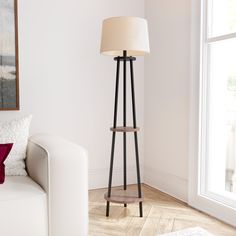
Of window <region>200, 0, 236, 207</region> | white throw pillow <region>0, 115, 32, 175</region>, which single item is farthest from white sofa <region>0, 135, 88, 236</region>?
window <region>200, 0, 236, 207</region>

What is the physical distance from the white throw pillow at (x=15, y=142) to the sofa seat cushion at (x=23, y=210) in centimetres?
24

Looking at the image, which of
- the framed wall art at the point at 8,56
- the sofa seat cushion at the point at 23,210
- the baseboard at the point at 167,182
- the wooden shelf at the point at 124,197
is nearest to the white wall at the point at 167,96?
the baseboard at the point at 167,182

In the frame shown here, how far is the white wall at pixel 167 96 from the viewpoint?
289cm

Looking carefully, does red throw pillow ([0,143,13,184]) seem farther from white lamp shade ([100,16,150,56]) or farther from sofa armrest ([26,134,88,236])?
white lamp shade ([100,16,150,56])

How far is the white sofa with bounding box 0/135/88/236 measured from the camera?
5.88ft

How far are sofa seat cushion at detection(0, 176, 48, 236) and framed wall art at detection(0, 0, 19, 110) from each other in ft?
3.67

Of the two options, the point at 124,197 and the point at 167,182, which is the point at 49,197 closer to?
the point at 124,197

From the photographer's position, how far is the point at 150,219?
2504 millimetres

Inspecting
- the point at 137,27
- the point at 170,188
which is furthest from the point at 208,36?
the point at 170,188

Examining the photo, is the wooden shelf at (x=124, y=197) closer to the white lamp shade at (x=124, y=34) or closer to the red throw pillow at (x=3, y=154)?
the red throw pillow at (x=3, y=154)

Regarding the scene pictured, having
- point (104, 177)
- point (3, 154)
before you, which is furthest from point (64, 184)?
point (104, 177)

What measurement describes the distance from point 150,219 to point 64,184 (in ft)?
2.91

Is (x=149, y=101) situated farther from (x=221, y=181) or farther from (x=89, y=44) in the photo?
(x=221, y=181)

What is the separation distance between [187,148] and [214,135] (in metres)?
0.28
